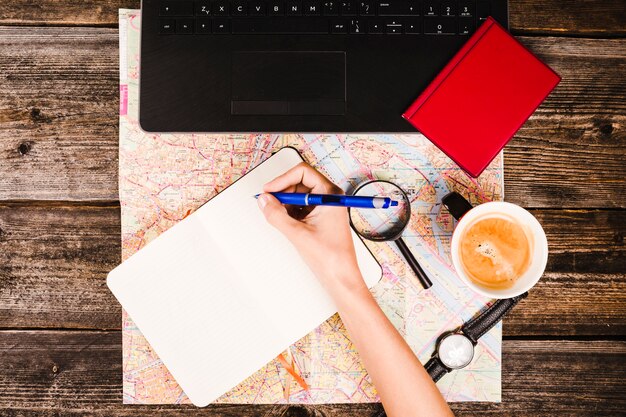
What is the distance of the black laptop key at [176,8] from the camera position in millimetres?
777

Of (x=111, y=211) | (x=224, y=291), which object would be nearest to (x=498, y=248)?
(x=224, y=291)

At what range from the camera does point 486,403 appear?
2.89 ft

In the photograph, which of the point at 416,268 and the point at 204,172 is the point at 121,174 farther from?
the point at 416,268

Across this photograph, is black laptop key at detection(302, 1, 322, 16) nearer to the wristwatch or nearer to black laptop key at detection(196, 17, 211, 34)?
black laptop key at detection(196, 17, 211, 34)

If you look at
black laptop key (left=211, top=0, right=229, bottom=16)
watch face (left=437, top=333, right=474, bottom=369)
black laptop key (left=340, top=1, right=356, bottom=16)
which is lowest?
watch face (left=437, top=333, right=474, bottom=369)

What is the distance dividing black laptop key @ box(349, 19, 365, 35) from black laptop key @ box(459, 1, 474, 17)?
0.16 meters

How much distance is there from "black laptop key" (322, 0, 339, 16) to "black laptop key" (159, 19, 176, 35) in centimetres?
25

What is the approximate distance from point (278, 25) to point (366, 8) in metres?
0.15

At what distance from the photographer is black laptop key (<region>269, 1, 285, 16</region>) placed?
2.56 ft

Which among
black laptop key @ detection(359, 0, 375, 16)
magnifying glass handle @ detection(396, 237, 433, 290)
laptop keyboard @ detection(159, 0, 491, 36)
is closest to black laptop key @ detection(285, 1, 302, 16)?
laptop keyboard @ detection(159, 0, 491, 36)

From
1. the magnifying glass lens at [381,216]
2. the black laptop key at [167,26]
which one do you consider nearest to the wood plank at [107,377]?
the magnifying glass lens at [381,216]

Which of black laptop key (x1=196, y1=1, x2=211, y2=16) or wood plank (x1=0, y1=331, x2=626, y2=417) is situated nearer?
black laptop key (x1=196, y1=1, x2=211, y2=16)

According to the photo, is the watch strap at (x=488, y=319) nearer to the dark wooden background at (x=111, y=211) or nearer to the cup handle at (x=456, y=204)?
the dark wooden background at (x=111, y=211)

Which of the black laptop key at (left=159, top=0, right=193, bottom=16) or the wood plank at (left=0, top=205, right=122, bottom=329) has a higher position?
the black laptop key at (left=159, top=0, right=193, bottom=16)
